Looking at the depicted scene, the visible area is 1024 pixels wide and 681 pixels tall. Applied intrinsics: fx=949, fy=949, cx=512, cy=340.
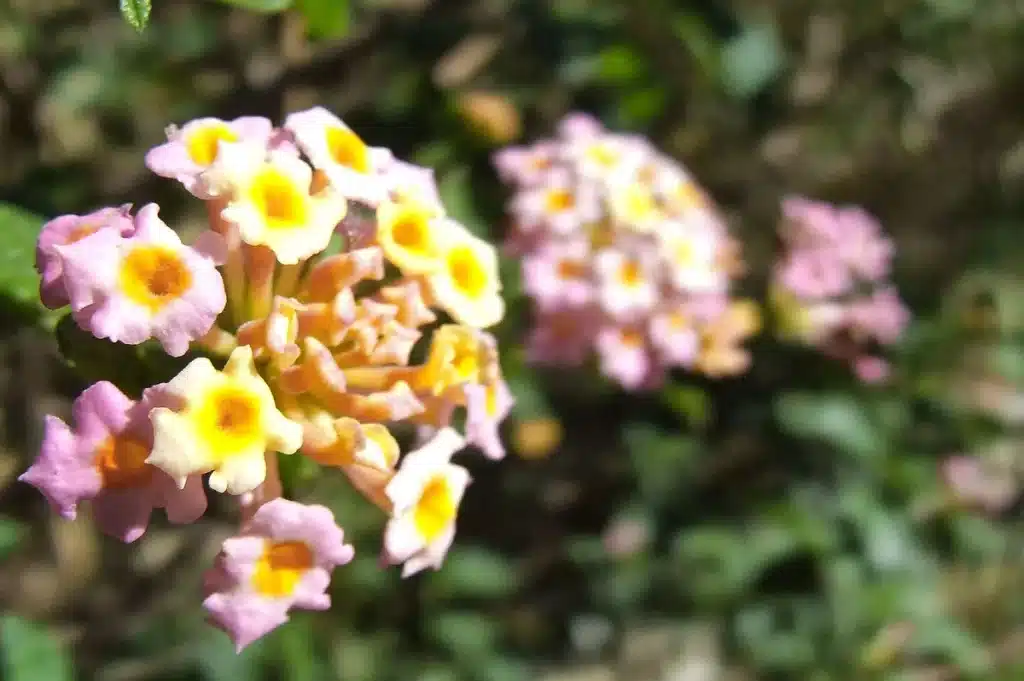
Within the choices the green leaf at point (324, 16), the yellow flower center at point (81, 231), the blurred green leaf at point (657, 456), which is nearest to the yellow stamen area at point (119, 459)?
the yellow flower center at point (81, 231)

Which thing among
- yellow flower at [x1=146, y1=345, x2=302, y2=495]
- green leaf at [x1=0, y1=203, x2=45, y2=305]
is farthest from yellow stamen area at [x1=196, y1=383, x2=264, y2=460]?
green leaf at [x1=0, y1=203, x2=45, y2=305]

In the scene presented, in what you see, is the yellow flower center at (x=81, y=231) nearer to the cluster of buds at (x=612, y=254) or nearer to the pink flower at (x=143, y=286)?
the pink flower at (x=143, y=286)

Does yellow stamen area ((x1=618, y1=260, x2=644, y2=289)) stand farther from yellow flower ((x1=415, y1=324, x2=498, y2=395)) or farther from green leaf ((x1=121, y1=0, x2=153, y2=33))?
green leaf ((x1=121, y1=0, x2=153, y2=33))

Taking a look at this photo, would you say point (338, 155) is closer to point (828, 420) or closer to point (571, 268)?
point (571, 268)

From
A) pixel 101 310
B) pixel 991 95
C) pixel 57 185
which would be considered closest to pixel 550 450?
pixel 57 185

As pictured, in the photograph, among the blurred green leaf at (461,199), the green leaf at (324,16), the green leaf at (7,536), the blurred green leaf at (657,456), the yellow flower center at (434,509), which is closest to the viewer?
the yellow flower center at (434,509)

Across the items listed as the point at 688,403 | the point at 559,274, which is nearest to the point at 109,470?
the point at 559,274

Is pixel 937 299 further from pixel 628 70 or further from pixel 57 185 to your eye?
pixel 57 185
